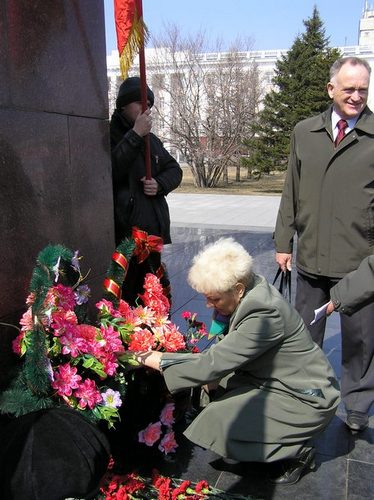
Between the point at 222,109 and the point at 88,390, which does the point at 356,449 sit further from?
the point at 222,109

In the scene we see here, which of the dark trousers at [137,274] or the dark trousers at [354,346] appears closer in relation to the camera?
the dark trousers at [137,274]

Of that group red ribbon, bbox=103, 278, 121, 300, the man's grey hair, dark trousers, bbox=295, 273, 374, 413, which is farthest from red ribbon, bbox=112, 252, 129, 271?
the man's grey hair

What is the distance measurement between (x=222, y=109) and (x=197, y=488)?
Answer: 2116cm

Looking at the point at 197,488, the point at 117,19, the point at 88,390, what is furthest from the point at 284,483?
the point at 117,19

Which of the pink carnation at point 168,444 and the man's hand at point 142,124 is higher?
the man's hand at point 142,124

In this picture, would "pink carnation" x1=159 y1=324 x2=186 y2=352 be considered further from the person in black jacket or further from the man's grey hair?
the man's grey hair

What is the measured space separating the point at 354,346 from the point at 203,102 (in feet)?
68.2

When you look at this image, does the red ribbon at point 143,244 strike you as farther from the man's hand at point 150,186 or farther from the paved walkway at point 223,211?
the paved walkway at point 223,211

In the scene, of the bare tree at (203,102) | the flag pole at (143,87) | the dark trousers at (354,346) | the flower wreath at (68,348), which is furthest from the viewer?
the bare tree at (203,102)

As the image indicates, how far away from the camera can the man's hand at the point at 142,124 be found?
2.79 m

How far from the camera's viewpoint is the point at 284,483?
241cm

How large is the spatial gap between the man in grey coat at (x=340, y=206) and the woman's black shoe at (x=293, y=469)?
0.54m

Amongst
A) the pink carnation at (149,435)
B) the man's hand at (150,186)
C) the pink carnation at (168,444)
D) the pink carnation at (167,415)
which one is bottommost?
the pink carnation at (168,444)

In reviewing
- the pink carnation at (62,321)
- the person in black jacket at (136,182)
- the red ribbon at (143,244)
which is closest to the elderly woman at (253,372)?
the pink carnation at (62,321)
